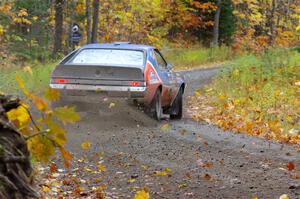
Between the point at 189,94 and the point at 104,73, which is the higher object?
the point at 104,73

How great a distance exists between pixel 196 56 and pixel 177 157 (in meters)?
26.8

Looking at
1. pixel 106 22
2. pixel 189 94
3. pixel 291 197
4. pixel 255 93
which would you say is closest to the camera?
pixel 291 197

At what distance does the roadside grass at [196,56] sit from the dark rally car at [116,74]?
19.4 m

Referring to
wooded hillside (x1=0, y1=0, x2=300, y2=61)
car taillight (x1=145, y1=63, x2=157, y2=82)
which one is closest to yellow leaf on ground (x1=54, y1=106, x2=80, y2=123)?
car taillight (x1=145, y1=63, x2=157, y2=82)

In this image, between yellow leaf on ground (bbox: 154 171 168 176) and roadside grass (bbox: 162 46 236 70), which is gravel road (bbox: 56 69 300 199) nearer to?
yellow leaf on ground (bbox: 154 171 168 176)

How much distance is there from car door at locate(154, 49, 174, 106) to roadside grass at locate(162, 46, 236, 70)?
18379 mm

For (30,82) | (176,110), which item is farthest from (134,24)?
(176,110)

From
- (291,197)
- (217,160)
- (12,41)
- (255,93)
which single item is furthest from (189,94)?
(12,41)

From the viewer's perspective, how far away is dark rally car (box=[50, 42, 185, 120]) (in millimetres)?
10406

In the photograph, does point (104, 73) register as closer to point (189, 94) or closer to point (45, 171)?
point (45, 171)

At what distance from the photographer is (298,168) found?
7.36m

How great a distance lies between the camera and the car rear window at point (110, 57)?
35.6 feet

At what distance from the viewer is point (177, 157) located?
26.1ft

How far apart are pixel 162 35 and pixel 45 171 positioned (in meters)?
34.7
